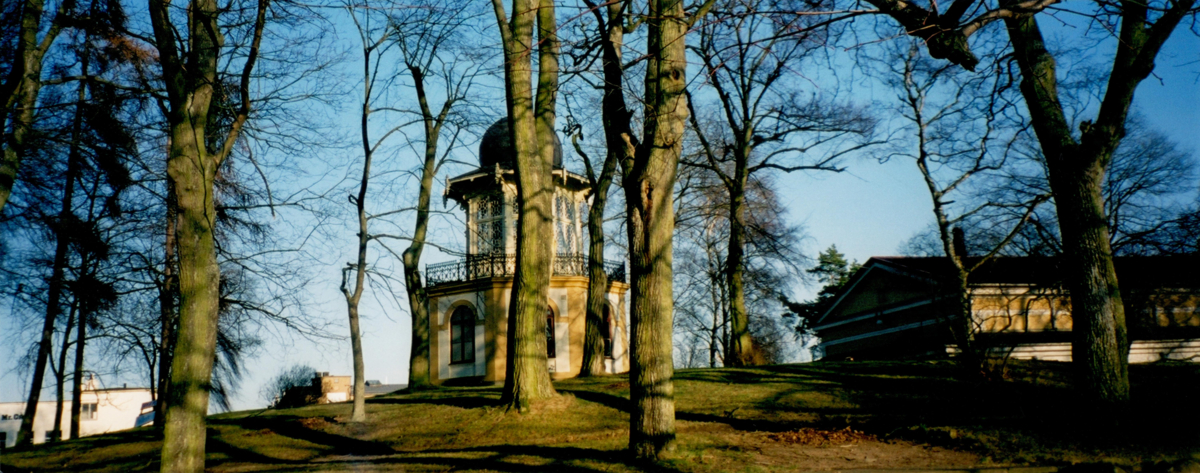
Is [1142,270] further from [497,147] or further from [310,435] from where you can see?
[310,435]

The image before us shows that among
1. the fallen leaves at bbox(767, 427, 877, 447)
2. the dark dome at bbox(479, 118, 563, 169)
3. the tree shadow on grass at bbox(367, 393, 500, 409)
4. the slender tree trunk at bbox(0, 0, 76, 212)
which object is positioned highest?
the dark dome at bbox(479, 118, 563, 169)

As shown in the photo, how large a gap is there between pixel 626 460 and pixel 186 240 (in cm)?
564

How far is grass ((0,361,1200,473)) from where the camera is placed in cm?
849

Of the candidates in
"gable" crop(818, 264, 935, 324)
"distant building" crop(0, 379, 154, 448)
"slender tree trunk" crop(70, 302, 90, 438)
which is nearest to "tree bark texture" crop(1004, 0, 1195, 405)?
"gable" crop(818, 264, 935, 324)

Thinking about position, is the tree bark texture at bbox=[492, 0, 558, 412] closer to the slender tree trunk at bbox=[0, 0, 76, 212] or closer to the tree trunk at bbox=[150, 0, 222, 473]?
the tree trunk at bbox=[150, 0, 222, 473]

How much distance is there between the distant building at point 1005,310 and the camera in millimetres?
20188

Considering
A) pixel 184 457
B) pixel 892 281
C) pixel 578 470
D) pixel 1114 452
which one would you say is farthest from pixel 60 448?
pixel 892 281

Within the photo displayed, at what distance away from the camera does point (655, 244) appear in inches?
322

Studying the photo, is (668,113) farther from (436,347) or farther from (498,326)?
(436,347)

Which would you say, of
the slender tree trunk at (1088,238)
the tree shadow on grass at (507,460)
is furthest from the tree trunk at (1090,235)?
the tree shadow on grass at (507,460)

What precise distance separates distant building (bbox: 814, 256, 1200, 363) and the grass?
555cm

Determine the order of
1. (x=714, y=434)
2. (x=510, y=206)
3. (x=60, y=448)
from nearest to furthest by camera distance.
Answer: (x=714, y=434) → (x=60, y=448) → (x=510, y=206)

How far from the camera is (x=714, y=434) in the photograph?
10203 millimetres

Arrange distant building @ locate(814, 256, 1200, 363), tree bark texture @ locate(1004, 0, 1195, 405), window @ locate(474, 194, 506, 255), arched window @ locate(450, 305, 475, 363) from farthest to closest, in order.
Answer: arched window @ locate(450, 305, 475, 363)
window @ locate(474, 194, 506, 255)
distant building @ locate(814, 256, 1200, 363)
tree bark texture @ locate(1004, 0, 1195, 405)
